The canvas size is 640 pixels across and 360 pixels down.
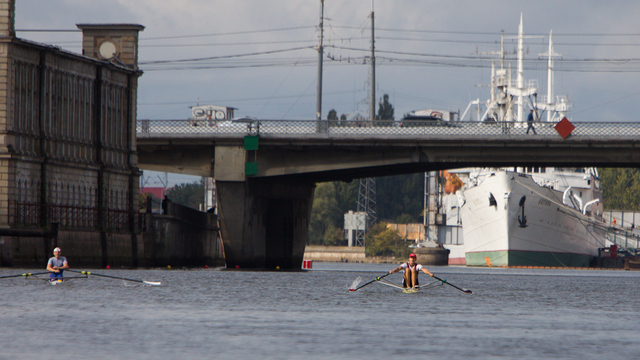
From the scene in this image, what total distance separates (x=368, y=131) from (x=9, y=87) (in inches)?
891

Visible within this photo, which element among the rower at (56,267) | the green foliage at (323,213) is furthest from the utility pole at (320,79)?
the green foliage at (323,213)

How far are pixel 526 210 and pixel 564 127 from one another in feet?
118

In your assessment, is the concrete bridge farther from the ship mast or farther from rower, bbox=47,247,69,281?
the ship mast

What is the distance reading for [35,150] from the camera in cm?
5856

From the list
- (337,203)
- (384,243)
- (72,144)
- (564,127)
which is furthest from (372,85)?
(337,203)

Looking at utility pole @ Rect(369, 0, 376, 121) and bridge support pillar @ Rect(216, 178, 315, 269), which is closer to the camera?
bridge support pillar @ Rect(216, 178, 315, 269)

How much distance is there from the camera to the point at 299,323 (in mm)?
31219

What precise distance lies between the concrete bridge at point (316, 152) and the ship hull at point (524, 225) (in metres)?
26.5

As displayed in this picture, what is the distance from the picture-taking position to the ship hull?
9600 cm

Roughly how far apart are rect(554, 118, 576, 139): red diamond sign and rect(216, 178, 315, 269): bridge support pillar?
21.0 meters

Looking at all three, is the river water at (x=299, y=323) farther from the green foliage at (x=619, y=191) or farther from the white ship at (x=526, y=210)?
the green foliage at (x=619, y=191)

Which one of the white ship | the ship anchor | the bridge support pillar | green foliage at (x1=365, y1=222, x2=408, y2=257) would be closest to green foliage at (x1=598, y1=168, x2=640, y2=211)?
green foliage at (x1=365, y1=222, x2=408, y2=257)

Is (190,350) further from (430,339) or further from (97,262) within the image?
(97,262)

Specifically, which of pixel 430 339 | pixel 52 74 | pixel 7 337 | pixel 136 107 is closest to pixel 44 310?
pixel 7 337
